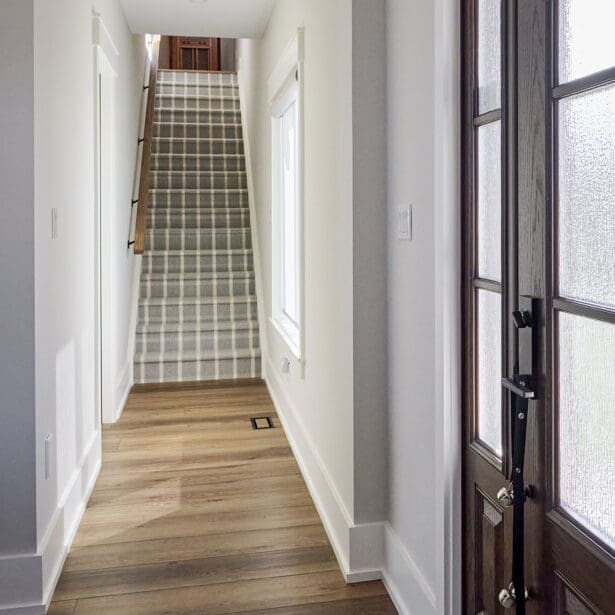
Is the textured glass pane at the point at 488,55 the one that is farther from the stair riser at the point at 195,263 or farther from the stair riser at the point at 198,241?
the stair riser at the point at 198,241

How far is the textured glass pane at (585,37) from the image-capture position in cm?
103

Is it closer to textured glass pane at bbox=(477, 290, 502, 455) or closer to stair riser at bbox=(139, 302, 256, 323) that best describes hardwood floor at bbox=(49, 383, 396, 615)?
textured glass pane at bbox=(477, 290, 502, 455)

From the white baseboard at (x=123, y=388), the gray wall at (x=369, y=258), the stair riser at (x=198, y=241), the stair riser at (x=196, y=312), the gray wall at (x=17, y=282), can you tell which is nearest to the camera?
the gray wall at (x=17, y=282)

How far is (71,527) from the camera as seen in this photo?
2564 mm

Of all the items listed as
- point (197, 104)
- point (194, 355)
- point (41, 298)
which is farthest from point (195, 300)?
point (41, 298)

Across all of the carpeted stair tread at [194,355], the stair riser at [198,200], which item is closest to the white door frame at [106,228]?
the carpeted stair tread at [194,355]

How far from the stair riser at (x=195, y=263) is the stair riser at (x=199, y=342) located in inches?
29.6

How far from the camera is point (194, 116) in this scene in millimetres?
7422

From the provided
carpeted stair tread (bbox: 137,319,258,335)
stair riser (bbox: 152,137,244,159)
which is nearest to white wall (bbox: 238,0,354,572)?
carpeted stair tread (bbox: 137,319,258,335)

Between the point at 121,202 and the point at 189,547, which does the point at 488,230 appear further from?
the point at 121,202

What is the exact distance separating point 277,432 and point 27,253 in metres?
2.15

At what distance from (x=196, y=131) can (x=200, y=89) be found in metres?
0.85

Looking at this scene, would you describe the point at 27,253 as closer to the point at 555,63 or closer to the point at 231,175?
the point at 555,63

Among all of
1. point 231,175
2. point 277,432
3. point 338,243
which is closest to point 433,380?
point 338,243
